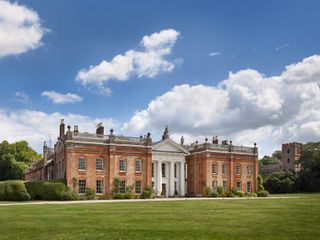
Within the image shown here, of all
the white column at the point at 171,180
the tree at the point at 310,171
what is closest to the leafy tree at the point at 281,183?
the tree at the point at 310,171

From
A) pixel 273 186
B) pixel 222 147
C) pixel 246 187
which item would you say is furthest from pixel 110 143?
pixel 273 186

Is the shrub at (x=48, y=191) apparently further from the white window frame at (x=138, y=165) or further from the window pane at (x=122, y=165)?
the white window frame at (x=138, y=165)

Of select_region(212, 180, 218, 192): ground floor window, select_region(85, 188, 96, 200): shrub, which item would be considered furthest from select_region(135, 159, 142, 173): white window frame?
select_region(212, 180, 218, 192): ground floor window

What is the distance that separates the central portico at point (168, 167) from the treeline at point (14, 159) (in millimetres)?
35679

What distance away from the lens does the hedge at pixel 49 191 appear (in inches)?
1722

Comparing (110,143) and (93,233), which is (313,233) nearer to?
(93,233)

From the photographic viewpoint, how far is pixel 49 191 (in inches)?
1724

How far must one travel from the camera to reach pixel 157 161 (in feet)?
179

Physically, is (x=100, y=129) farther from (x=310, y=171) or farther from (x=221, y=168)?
(x=310, y=171)

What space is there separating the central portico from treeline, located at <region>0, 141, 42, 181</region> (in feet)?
117

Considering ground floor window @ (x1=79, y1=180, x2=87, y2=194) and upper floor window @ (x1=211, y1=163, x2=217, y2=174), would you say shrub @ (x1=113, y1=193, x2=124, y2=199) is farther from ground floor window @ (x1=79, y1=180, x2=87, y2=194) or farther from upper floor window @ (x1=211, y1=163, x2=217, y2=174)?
upper floor window @ (x1=211, y1=163, x2=217, y2=174)

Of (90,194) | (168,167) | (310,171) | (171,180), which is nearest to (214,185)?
(171,180)

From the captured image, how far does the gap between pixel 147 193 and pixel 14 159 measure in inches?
1660

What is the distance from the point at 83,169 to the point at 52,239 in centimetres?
3519
